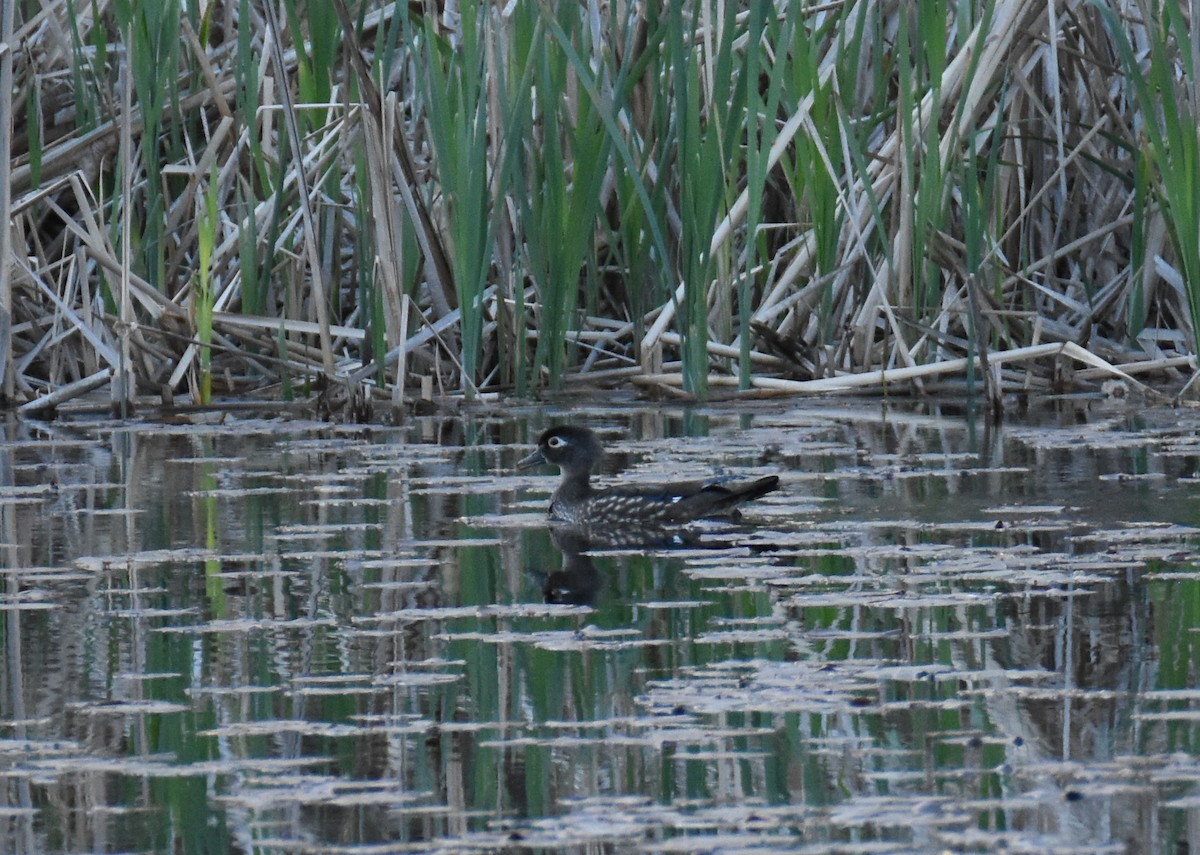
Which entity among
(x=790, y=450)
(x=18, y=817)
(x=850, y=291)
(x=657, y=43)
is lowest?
(x=18, y=817)

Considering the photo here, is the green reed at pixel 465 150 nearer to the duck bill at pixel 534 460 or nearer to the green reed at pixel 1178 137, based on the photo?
the duck bill at pixel 534 460

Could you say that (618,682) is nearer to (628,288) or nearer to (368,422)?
(368,422)

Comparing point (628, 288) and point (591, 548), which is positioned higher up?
point (628, 288)

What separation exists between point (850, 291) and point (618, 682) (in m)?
5.20

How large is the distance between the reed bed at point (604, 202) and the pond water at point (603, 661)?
1316 millimetres

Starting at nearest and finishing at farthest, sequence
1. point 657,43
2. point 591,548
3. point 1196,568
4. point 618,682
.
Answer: point 618,682 → point 1196,568 → point 591,548 → point 657,43

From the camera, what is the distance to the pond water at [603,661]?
8.60 ft

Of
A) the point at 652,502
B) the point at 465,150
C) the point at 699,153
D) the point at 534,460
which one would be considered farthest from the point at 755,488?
the point at 465,150

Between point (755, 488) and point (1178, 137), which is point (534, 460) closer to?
point (755, 488)

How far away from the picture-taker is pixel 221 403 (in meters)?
7.89

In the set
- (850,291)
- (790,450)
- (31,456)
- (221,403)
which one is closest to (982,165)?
(850,291)

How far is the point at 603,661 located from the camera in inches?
141

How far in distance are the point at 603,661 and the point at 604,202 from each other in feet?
17.1

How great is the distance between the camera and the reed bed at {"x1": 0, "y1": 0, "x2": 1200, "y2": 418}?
7.39 metres
